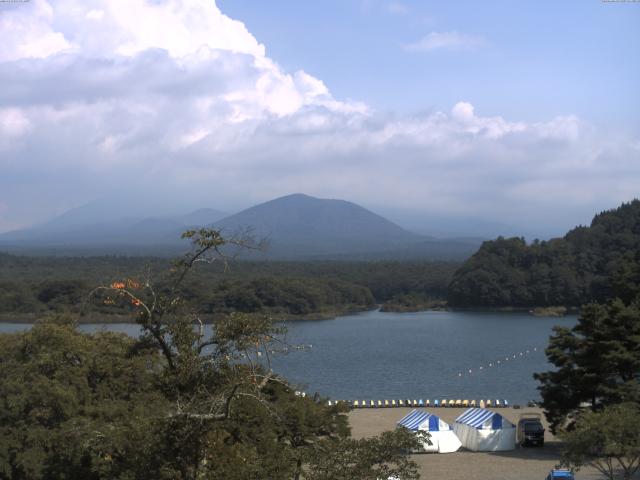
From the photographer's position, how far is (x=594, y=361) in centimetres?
1498

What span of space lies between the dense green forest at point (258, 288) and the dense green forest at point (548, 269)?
448 cm

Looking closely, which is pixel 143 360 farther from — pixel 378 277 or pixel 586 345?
pixel 378 277

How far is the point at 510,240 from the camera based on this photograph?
66.8 metres

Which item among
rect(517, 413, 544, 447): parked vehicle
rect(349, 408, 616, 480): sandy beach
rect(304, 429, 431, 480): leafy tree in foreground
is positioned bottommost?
rect(349, 408, 616, 480): sandy beach

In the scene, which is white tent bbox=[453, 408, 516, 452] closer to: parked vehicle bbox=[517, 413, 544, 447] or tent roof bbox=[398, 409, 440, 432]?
parked vehicle bbox=[517, 413, 544, 447]

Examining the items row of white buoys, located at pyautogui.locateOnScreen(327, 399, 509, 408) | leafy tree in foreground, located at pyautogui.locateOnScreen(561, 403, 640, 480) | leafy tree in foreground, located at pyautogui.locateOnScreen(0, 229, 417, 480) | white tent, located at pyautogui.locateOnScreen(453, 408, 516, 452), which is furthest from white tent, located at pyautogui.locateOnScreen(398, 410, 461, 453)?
leafy tree in foreground, located at pyautogui.locateOnScreen(0, 229, 417, 480)

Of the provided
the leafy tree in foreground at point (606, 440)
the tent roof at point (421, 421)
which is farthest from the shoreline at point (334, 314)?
the leafy tree in foreground at point (606, 440)

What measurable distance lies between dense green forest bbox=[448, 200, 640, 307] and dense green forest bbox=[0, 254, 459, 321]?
177 inches

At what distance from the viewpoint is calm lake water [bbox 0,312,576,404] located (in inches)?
1062

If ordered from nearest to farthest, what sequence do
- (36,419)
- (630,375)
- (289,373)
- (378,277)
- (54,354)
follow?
(36,419)
(54,354)
(630,375)
(289,373)
(378,277)

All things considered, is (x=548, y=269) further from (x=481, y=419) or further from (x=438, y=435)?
(x=438, y=435)

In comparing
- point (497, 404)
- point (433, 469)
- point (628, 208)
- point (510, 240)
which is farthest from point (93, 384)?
point (628, 208)

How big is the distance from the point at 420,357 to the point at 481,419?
19.4m

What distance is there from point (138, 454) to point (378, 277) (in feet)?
214
